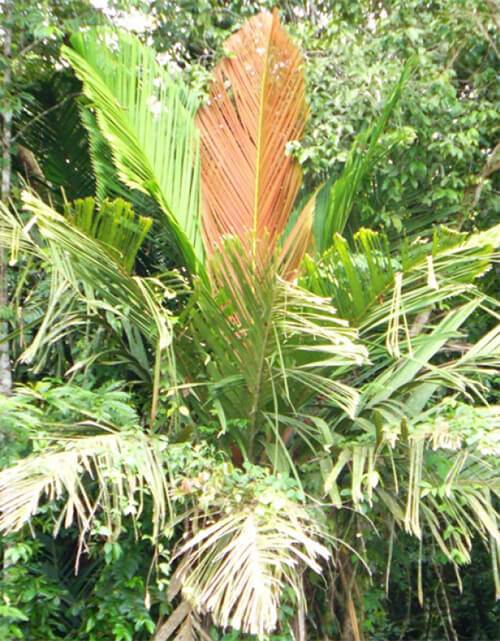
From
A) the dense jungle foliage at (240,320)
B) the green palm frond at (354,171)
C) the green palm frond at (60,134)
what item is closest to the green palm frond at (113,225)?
the dense jungle foliage at (240,320)

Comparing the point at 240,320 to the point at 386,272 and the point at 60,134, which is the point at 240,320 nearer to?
the point at 386,272

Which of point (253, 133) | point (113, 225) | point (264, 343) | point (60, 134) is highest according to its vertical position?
point (60, 134)

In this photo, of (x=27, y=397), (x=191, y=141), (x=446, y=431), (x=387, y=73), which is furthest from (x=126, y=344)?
(x=387, y=73)

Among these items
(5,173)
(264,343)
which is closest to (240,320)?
(264,343)

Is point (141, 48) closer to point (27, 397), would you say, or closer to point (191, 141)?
point (191, 141)

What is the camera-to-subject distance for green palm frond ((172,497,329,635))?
2420 mm

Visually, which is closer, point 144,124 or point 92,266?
point 92,266

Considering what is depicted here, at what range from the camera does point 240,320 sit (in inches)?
115

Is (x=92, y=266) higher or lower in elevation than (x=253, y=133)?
lower

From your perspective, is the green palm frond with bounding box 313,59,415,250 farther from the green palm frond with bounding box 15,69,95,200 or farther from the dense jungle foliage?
the green palm frond with bounding box 15,69,95,200

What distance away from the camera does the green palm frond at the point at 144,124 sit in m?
3.38

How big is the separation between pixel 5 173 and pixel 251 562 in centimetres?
232

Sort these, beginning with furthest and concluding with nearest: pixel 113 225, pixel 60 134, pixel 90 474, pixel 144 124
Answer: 1. pixel 60 134
2. pixel 144 124
3. pixel 113 225
4. pixel 90 474

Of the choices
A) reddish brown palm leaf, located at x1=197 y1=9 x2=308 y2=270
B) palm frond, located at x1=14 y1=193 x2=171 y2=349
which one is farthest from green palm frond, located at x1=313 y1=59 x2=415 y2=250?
palm frond, located at x1=14 y1=193 x2=171 y2=349
